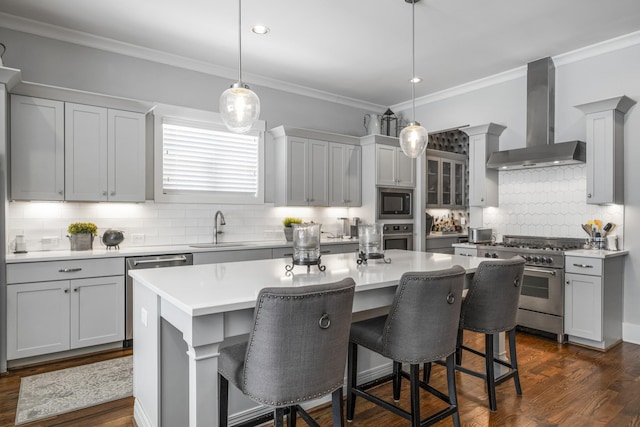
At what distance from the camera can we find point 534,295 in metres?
4.08

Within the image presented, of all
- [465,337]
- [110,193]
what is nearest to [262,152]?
[110,193]

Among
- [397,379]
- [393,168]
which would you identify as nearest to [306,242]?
[397,379]

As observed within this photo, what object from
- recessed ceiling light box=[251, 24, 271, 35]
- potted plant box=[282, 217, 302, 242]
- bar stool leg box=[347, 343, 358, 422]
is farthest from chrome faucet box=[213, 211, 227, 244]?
bar stool leg box=[347, 343, 358, 422]

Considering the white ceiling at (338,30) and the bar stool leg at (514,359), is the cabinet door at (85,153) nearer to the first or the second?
the white ceiling at (338,30)

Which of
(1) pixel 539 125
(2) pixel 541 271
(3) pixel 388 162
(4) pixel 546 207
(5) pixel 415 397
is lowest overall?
(5) pixel 415 397

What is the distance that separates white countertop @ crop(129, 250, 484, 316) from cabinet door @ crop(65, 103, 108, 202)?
1730mm

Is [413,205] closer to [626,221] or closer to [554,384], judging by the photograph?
[626,221]

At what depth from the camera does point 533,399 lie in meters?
2.68

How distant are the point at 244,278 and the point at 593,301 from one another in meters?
3.39

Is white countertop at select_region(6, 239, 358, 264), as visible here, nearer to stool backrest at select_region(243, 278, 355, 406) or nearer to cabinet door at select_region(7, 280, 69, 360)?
cabinet door at select_region(7, 280, 69, 360)

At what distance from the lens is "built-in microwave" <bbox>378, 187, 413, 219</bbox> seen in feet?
18.0

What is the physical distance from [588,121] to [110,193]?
4.79m

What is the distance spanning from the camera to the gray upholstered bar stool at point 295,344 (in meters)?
1.42

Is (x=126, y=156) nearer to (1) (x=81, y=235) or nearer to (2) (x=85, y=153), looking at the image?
(2) (x=85, y=153)
